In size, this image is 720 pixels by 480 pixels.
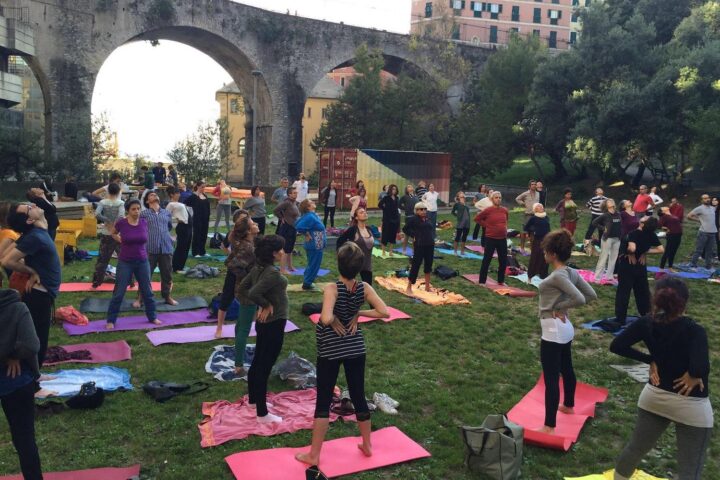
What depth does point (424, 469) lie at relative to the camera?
5.23 m

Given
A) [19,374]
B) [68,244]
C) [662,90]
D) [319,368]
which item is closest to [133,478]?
[19,374]

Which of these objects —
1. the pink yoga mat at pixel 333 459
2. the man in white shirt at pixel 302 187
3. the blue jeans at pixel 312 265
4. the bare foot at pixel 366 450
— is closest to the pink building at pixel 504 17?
the man in white shirt at pixel 302 187

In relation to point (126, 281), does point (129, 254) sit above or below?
above

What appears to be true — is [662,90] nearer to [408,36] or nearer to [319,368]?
[408,36]

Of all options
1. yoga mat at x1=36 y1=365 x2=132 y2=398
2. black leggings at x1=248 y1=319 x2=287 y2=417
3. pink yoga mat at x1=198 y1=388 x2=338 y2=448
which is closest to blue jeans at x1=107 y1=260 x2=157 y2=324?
yoga mat at x1=36 y1=365 x2=132 y2=398

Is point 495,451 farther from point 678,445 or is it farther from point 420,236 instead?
point 420,236

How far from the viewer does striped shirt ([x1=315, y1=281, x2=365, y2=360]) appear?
486 cm

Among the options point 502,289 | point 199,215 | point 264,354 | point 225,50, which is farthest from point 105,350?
point 225,50

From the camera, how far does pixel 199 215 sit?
14.2m

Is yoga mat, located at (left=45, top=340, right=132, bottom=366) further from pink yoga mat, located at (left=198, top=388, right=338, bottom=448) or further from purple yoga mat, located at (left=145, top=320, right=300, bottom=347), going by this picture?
pink yoga mat, located at (left=198, top=388, right=338, bottom=448)

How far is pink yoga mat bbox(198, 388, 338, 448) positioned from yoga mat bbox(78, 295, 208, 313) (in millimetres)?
3942

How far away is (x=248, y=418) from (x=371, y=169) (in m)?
21.3

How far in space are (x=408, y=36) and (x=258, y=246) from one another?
39306 mm

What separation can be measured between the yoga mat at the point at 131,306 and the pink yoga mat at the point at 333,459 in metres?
5.12
